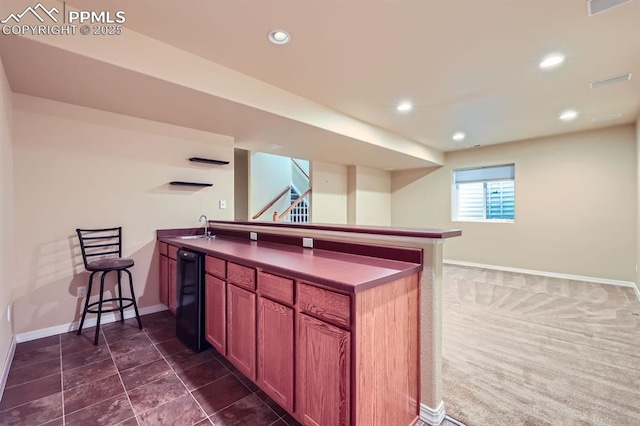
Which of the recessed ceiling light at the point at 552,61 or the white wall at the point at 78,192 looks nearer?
→ the recessed ceiling light at the point at 552,61

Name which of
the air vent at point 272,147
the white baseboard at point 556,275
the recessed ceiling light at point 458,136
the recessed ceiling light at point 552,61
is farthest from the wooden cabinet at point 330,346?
the recessed ceiling light at point 458,136

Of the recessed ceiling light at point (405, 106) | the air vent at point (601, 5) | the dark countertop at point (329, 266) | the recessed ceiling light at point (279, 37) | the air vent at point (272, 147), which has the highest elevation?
the recessed ceiling light at point (405, 106)

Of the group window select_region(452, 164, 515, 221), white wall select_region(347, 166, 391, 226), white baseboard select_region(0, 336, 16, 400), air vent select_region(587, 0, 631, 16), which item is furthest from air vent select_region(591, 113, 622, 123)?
white baseboard select_region(0, 336, 16, 400)

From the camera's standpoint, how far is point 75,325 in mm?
2979

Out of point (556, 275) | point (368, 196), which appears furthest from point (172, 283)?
point (556, 275)

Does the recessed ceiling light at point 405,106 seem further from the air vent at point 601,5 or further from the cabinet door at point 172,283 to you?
the cabinet door at point 172,283

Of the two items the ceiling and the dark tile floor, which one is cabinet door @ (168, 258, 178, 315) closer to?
the dark tile floor

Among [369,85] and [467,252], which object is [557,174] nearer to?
[467,252]

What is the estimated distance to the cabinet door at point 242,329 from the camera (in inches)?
73.9

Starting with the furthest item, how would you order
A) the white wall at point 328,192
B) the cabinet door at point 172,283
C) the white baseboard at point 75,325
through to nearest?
1. the white wall at point 328,192
2. the cabinet door at point 172,283
3. the white baseboard at point 75,325

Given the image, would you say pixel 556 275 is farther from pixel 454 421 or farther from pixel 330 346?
pixel 330 346

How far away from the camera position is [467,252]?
6320 millimetres

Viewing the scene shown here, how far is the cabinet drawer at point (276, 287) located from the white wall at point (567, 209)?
5737mm

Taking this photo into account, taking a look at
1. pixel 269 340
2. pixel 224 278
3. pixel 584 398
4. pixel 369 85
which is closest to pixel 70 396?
pixel 224 278
